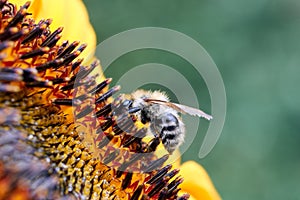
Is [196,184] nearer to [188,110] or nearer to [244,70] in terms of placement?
[188,110]

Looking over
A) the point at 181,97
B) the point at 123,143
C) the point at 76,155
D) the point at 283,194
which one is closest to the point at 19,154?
the point at 76,155

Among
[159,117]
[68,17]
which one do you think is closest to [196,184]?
[159,117]

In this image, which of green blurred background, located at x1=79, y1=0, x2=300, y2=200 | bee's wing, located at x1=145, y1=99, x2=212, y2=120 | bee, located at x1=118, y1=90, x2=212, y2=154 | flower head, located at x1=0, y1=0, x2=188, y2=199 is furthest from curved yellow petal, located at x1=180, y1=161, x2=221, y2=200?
green blurred background, located at x1=79, y1=0, x2=300, y2=200

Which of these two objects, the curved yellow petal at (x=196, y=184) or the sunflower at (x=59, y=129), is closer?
the sunflower at (x=59, y=129)

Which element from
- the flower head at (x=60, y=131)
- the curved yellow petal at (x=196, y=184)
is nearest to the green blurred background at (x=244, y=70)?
the curved yellow petal at (x=196, y=184)

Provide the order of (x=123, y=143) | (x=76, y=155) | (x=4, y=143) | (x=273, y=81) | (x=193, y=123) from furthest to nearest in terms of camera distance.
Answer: (x=273, y=81), (x=193, y=123), (x=123, y=143), (x=76, y=155), (x=4, y=143)

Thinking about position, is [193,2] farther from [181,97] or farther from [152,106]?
[152,106]

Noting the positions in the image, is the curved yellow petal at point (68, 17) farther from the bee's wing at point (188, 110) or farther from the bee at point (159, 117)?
the bee's wing at point (188, 110)
